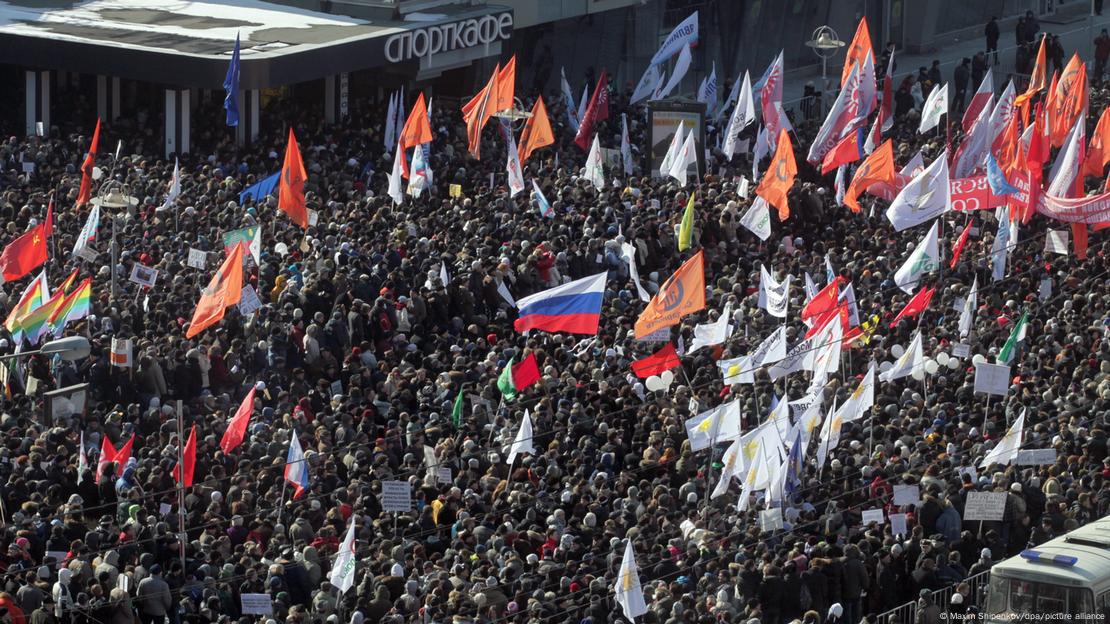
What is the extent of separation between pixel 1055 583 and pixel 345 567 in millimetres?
6635

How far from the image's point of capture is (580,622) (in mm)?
21031

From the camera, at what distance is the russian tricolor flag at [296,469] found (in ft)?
77.3

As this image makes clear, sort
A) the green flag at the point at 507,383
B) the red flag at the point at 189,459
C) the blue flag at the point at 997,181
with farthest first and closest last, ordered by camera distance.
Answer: the blue flag at the point at 997,181
the green flag at the point at 507,383
the red flag at the point at 189,459

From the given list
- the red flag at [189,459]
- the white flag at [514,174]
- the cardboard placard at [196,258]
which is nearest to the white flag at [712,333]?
the red flag at [189,459]

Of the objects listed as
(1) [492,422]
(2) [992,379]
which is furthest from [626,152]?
(2) [992,379]

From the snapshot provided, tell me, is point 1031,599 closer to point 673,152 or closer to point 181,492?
point 181,492

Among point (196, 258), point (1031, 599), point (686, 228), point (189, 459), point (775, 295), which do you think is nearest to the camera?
point (1031, 599)

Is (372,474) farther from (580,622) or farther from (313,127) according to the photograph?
(313,127)

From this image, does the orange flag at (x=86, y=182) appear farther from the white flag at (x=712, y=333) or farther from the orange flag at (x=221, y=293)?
the white flag at (x=712, y=333)

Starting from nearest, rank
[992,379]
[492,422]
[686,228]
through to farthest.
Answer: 1. [992,379]
2. [492,422]
3. [686,228]

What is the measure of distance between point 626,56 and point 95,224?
21.1m

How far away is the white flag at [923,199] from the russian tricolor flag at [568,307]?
6171 mm

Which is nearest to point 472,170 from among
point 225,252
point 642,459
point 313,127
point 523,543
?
point 313,127

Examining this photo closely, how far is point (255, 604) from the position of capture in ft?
69.2
